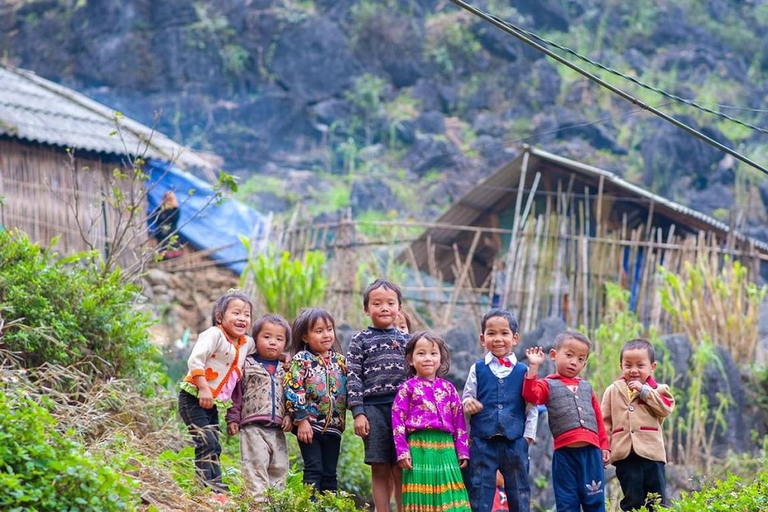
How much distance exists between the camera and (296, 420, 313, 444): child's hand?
15.8 ft

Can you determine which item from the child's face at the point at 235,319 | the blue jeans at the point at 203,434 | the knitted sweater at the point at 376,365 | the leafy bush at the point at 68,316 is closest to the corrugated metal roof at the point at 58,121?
the leafy bush at the point at 68,316

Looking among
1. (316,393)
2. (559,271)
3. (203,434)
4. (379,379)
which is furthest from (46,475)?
(559,271)

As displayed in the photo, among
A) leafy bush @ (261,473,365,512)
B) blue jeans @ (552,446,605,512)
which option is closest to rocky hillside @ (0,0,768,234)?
blue jeans @ (552,446,605,512)

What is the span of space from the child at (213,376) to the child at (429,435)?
0.87 m

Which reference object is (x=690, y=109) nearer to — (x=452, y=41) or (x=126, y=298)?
(x=452, y=41)

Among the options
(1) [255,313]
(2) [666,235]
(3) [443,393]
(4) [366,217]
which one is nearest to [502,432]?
(3) [443,393]

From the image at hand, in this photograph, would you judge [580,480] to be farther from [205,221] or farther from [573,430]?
[205,221]

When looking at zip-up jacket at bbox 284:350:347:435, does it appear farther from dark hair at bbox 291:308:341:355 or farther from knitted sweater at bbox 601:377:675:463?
knitted sweater at bbox 601:377:675:463

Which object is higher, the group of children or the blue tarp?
the blue tarp

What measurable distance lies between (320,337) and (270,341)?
287 millimetres

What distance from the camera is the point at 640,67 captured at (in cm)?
2552

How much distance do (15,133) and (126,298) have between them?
5.45 m

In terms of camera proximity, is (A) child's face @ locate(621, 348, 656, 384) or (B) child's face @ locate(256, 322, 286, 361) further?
(B) child's face @ locate(256, 322, 286, 361)

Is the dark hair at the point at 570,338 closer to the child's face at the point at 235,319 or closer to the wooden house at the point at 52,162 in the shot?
the child's face at the point at 235,319
